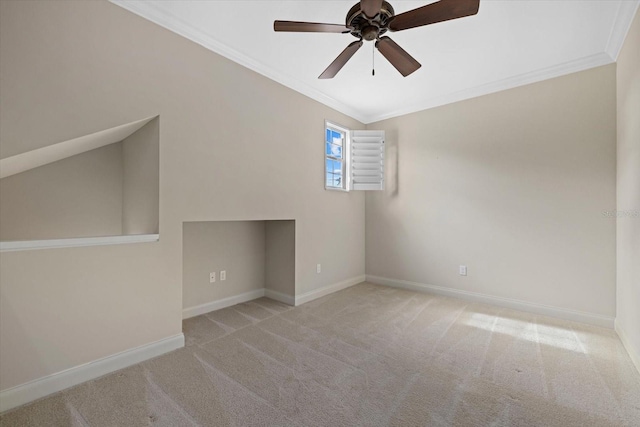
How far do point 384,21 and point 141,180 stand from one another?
235 cm

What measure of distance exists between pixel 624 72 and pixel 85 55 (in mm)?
4403

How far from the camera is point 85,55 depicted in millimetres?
1993

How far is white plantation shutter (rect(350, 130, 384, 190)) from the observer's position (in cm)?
443

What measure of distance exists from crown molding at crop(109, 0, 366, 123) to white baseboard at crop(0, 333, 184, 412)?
2.61m

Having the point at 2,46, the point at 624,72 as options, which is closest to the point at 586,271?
the point at 624,72

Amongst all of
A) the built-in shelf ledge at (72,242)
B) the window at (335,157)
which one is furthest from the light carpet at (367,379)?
the window at (335,157)

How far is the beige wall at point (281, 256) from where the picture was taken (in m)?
3.60

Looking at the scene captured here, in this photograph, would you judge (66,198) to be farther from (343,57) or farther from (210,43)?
(343,57)

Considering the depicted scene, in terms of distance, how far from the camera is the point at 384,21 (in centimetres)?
196

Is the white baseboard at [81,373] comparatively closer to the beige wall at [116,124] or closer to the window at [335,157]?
the beige wall at [116,124]

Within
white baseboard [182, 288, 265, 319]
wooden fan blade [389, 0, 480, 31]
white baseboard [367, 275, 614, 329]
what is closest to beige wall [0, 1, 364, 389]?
white baseboard [182, 288, 265, 319]

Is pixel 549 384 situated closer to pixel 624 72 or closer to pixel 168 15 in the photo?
pixel 624 72

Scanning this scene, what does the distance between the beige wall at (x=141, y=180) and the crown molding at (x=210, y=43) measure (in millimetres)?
803

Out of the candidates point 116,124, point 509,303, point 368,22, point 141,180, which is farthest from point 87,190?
point 509,303
